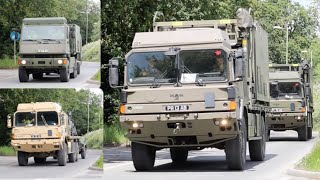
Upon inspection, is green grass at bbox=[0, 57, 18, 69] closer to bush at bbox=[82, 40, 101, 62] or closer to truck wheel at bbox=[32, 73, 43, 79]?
truck wheel at bbox=[32, 73, 43, 79]

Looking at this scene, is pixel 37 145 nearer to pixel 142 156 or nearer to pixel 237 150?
Answer: pixel 142 156

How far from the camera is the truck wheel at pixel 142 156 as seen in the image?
17.7 m

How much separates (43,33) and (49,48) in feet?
0.71

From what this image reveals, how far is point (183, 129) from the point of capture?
1661cm

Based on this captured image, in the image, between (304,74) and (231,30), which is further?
(304,74)

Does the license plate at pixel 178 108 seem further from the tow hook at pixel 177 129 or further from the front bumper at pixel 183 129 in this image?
the tow hook at pixel 177 129

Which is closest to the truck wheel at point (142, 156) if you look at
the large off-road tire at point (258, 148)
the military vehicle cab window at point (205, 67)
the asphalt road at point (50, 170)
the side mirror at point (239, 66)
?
the military vehicle cab window at point (205, 67)

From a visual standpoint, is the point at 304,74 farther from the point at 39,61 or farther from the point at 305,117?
the point at 39,61

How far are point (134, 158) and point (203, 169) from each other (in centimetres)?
180

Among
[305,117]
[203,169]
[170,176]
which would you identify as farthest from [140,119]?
[305,117]

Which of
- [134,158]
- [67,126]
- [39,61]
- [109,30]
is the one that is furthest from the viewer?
[109,30]

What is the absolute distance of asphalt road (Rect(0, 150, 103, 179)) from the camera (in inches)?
456

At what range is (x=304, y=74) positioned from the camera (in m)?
36.7

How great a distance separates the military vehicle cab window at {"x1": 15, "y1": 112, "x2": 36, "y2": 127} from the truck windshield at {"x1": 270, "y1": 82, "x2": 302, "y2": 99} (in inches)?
903
